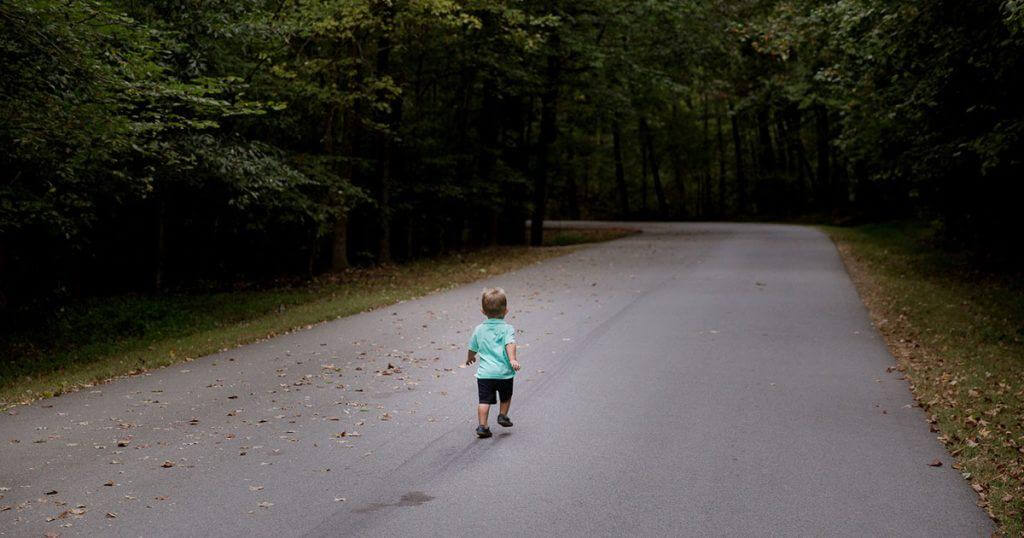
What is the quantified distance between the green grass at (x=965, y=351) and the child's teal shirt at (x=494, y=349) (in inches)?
143

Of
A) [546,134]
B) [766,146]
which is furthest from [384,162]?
[766,146]

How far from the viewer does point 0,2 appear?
27.8 feet

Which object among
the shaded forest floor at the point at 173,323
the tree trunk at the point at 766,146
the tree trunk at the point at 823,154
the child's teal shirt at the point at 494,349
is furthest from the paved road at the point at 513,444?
Result: the tree trunk at the point at 766,146

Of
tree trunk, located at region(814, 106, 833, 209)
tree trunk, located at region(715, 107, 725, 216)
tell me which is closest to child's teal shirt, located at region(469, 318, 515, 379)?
tree trunk, located at region(814, 106, 833, 209)

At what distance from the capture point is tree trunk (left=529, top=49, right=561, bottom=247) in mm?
27188

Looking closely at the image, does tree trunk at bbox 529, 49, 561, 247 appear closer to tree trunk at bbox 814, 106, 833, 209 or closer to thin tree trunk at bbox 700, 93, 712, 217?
tree trunk at bbox 814, 106, 833, 209

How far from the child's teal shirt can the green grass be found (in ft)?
11.9

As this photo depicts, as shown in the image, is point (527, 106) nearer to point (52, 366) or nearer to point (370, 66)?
point (370, 66)

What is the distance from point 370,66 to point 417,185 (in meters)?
4.82

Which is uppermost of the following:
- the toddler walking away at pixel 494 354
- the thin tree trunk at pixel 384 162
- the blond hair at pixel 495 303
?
the thin tree trunk at pixel 384 162

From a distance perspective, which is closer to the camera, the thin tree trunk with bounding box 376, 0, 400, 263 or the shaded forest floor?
the shaded forest floor

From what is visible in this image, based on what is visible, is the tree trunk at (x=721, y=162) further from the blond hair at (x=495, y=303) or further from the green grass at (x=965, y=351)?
the blond hair at (x=495, y=303)

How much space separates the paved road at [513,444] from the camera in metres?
4.99

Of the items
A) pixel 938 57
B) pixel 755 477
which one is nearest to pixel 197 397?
pixel 755 477
